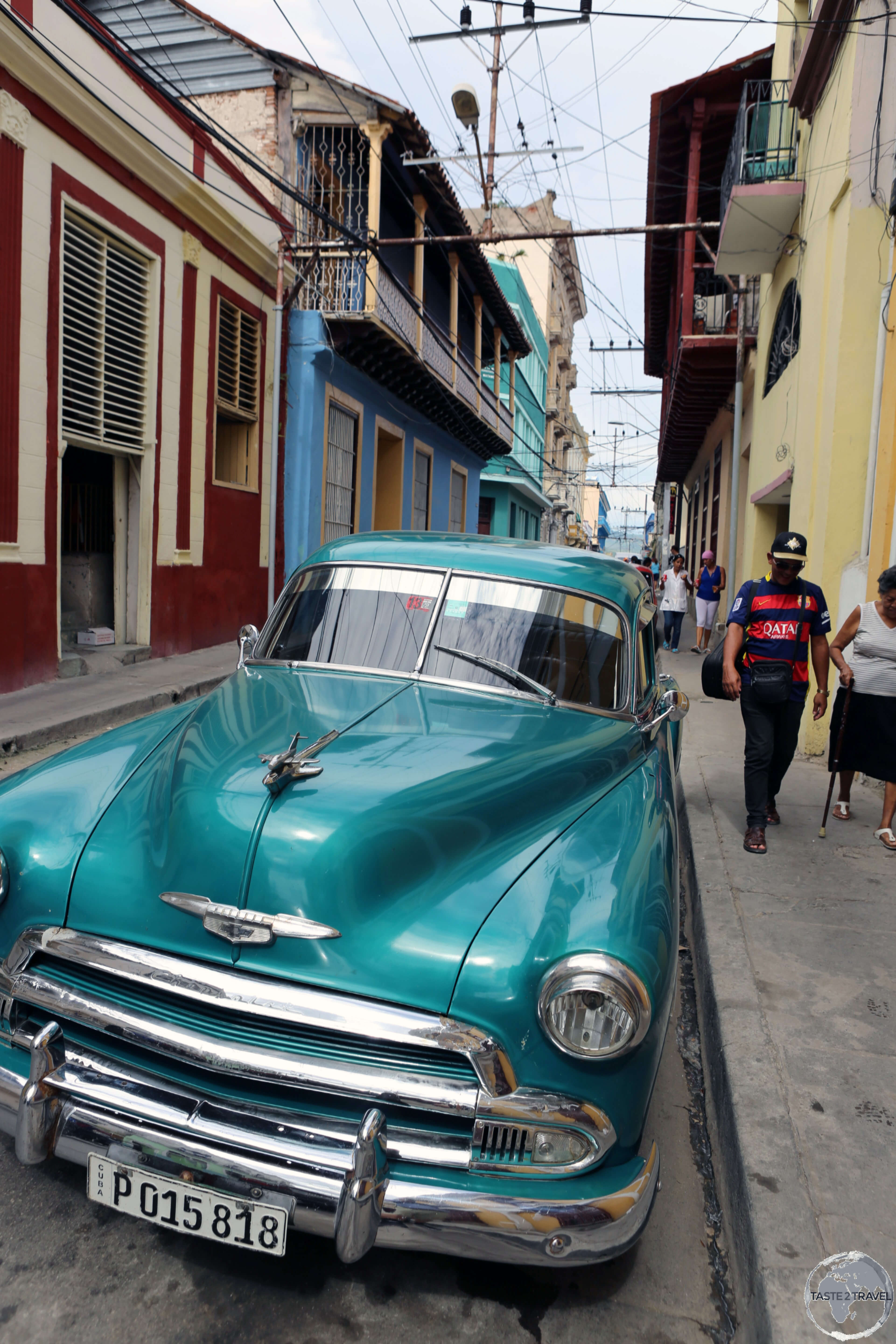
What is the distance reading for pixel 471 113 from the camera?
1455cm

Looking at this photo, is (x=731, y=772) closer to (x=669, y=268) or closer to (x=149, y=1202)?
(x=149, y=1202)

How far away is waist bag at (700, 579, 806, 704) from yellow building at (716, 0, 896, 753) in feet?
6.16

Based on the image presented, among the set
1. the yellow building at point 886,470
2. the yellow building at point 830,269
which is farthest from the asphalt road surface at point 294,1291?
the yellow building at point 830,269

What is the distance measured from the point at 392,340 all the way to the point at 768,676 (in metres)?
11.8

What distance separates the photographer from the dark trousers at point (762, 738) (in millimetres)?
4965

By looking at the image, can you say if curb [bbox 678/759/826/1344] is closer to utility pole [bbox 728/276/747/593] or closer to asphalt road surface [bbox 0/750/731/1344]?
asphalt road surface [bbox 0/750/731/1344]

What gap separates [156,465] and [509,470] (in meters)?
20.9

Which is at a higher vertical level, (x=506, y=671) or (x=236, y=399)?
(x=236, y=399)

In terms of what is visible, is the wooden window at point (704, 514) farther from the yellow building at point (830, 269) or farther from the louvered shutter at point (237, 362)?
the louvered shutter at point (237, 362)

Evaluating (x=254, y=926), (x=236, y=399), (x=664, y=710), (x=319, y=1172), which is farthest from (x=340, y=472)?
(x=319, y=1172)

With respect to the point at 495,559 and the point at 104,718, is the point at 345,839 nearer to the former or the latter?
the point at 495,559

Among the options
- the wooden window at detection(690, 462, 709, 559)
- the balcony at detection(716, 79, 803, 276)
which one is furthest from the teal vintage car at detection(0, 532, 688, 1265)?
the wooden window at detection(690, 462, 709, 559)

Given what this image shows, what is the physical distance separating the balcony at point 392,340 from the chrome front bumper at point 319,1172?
1349 cm

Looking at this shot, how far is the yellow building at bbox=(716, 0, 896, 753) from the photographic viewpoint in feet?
21.7
